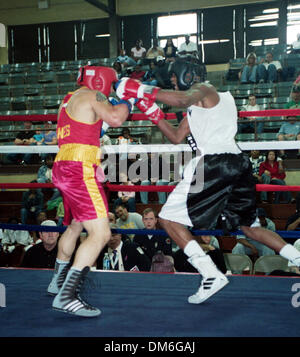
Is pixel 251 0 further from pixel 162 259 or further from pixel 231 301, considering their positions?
pixel 231 301

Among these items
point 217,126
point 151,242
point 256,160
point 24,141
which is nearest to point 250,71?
point 256,160

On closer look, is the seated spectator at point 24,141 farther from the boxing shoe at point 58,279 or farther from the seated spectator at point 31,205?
the boxing shoe at point 58,279

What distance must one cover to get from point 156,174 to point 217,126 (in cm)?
351

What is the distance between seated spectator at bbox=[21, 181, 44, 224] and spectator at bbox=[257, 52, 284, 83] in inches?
224

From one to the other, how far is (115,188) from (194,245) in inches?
37.9

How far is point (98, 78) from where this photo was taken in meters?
2.29

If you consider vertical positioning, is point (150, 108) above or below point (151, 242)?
above

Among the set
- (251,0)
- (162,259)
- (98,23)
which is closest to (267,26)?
(251,0)

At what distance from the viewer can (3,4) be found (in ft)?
45.8

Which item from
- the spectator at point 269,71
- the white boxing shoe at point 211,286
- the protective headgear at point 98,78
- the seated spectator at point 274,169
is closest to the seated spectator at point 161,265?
the white boxing shoe at point 211,286

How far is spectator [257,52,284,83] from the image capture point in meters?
9.46

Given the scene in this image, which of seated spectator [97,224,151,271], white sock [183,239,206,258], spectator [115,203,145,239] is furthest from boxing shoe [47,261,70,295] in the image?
spectator [115,203,145,239]

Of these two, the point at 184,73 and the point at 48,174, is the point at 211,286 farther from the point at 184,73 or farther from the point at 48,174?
the point at 48,174

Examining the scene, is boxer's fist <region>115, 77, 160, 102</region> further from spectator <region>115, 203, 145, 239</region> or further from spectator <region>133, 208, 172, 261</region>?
spectator <region>115, 203, 145, 239</region>
